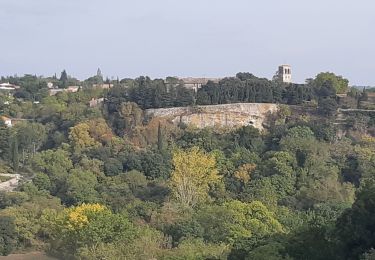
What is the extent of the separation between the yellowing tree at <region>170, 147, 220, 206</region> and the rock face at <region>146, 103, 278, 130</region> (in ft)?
32.0

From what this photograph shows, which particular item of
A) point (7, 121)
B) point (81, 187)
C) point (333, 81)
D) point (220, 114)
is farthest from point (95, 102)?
point (333, 81)

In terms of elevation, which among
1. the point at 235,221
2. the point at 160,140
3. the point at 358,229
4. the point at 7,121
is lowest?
the point at 235,221

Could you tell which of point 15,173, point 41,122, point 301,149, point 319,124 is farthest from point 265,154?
point 41,122

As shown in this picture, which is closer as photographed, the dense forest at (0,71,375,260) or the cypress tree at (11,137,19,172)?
the dense forest at (0,71,375,260)

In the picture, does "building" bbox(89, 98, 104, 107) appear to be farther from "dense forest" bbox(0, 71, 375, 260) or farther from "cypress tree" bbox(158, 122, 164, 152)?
"cypress tree" bbox(158, 122, 164, 152)

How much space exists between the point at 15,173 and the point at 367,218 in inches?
1028

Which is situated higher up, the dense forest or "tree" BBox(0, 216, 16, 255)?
the dense forest

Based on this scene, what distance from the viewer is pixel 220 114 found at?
3888 cm

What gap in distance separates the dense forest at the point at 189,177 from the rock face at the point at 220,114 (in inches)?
29.9

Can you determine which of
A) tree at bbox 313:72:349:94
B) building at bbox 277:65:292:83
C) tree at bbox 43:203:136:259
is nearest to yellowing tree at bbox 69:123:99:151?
tree at bbox 43:203:136:259

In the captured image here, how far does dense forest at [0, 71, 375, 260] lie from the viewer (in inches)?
766

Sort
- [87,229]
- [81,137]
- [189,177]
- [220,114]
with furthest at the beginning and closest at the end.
→ [220,114]
[81,137]
[189,177]
[87,229]

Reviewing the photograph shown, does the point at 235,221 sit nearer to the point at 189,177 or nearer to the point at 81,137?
the point at 189,177

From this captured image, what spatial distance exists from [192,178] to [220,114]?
36.3 ft
